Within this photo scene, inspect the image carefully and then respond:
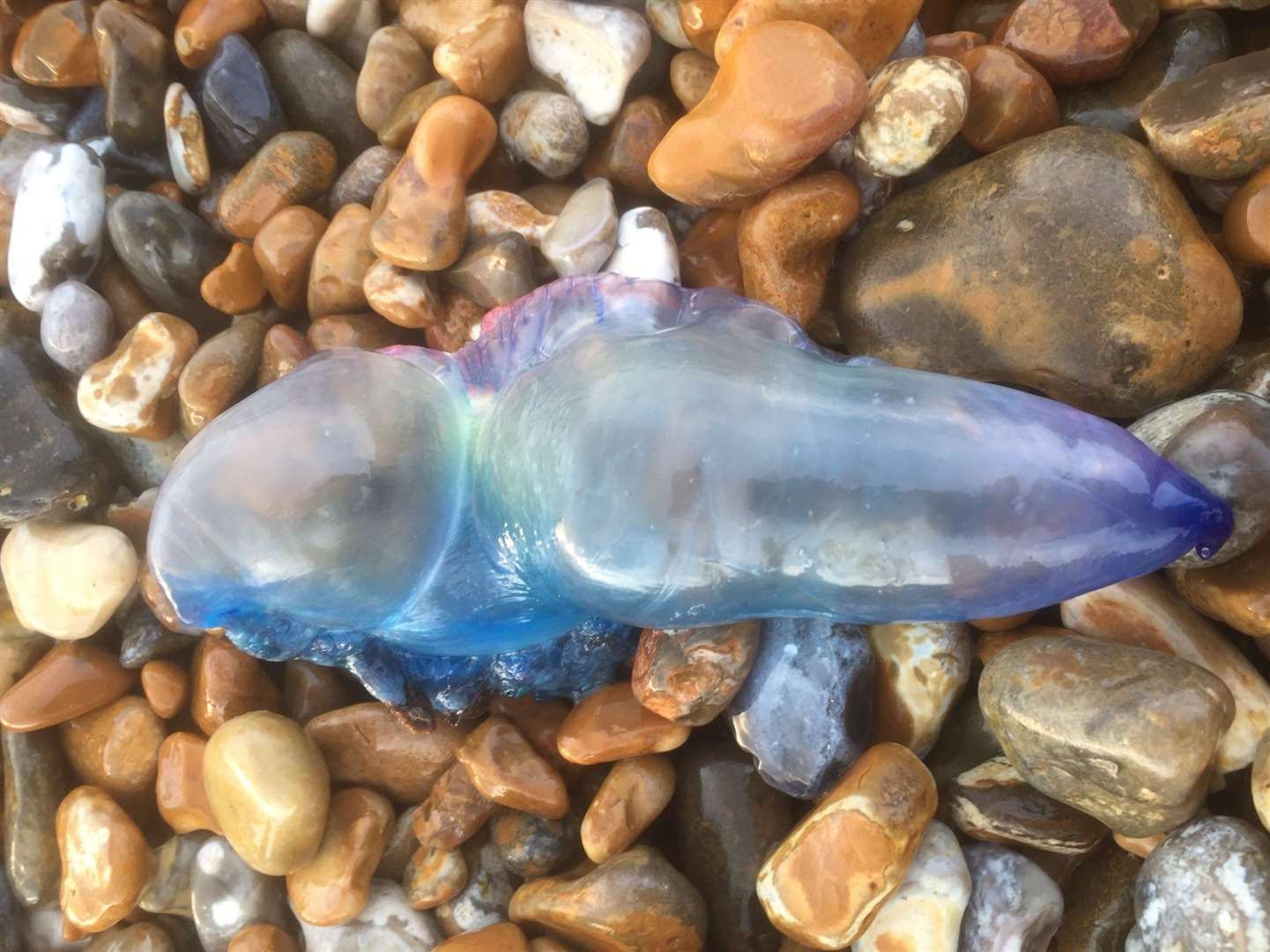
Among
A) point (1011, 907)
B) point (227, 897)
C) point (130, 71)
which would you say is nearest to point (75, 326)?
point (130, 71)

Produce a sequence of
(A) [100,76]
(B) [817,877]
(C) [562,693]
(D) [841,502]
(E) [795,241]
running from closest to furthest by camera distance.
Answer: (D) [841,502]
(B) [817,877]
(E) [795,241]
(C) [562,693]
(A) [100,76]

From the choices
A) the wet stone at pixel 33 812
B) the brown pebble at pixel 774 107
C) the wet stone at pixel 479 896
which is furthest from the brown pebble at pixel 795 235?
the wet stone at pixel 33 812

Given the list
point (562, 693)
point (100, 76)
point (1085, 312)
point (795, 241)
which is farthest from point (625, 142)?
point (100, 76)

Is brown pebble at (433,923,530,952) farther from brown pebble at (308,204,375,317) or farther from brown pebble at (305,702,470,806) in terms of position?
brown pebble at (308,204,375,317)

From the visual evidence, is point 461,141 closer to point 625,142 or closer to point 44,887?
point 625,142

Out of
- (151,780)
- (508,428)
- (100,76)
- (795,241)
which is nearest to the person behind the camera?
(508,428)

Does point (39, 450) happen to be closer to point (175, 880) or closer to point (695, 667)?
point (175, 880)
